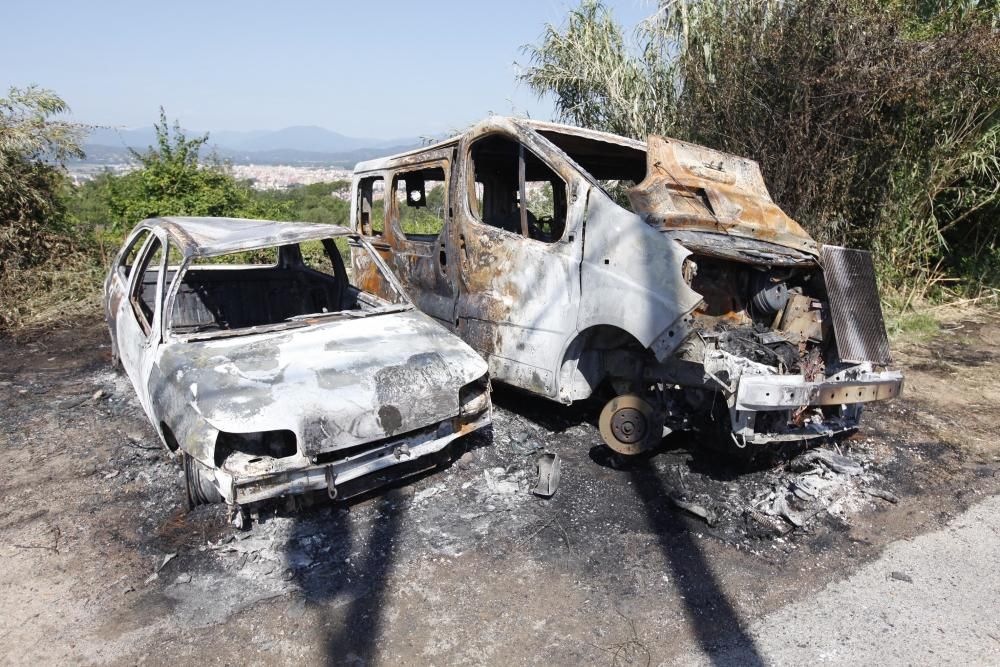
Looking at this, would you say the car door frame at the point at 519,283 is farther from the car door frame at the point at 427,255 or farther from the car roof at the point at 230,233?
the car roof at the point at 230,233

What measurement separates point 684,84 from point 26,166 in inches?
370

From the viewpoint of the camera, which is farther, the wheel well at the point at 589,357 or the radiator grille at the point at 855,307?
the wheel well at the point at 589,357

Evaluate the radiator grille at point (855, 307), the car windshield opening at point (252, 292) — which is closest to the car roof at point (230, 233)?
the car windshield opening at point (252, 292)

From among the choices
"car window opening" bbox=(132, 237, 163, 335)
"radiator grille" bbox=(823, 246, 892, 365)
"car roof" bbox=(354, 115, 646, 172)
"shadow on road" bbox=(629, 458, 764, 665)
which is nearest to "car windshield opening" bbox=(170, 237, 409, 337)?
"car window opening" bbox=(132, 237, 163, 335)

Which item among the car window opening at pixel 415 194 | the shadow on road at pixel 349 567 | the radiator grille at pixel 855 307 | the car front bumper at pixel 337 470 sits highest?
the car window opening at pixel 415 194

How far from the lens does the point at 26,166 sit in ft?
28.2

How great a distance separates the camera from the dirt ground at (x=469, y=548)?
8.50 feet

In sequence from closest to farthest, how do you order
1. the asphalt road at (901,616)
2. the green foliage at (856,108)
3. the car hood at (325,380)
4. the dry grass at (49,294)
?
the asphalt road at (901,616)
the car hood at (325,380)
the green foliage at (856,108)
the dry grass at (49,294)

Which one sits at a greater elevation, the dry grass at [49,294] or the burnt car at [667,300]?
the burnt car at [667,300]

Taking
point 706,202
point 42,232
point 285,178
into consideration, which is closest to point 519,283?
point 706,202

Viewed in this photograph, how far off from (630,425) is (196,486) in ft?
8.45

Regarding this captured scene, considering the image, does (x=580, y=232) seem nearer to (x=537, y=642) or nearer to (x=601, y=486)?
(x=601, y=486)

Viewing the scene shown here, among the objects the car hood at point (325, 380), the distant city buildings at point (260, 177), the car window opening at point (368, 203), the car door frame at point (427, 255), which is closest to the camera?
the car hood at point (325, 380)

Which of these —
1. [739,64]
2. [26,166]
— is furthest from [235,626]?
[26,166]
